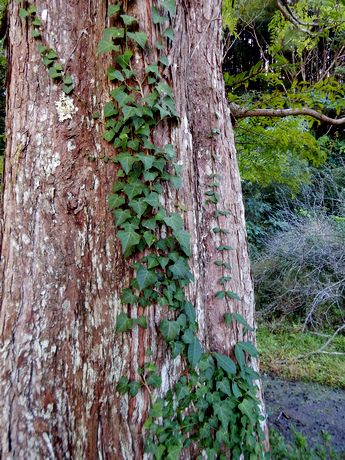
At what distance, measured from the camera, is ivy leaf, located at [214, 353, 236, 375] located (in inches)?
61.4

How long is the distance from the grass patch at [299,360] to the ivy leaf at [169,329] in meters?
3.20

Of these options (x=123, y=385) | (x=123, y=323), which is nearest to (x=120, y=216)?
(x=123, y=323)

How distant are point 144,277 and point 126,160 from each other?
1.64ft

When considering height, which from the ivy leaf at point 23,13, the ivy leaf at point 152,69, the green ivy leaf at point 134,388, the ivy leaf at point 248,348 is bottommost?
the green ivy leaf at point 134,388

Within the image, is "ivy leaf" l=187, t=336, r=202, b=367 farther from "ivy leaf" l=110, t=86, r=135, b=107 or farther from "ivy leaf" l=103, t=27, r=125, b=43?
"ivy leaf" l=103, t=27, r=125, b=43

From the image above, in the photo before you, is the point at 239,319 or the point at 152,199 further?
the point at 239,319

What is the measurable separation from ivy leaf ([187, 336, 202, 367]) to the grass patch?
3052mm

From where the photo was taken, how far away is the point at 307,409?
3270mm

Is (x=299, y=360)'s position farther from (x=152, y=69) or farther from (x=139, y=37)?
(x=139, y=37)

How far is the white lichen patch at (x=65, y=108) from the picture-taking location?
1.49 metres

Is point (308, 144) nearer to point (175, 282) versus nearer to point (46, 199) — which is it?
point (175, 282)

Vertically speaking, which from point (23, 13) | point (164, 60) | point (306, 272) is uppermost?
point (23, 13)

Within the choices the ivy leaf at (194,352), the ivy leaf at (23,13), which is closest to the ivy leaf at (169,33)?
the ivy leaf at (23,13)

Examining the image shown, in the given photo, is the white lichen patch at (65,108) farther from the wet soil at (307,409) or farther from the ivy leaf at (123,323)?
the wet soil at (307,409)
